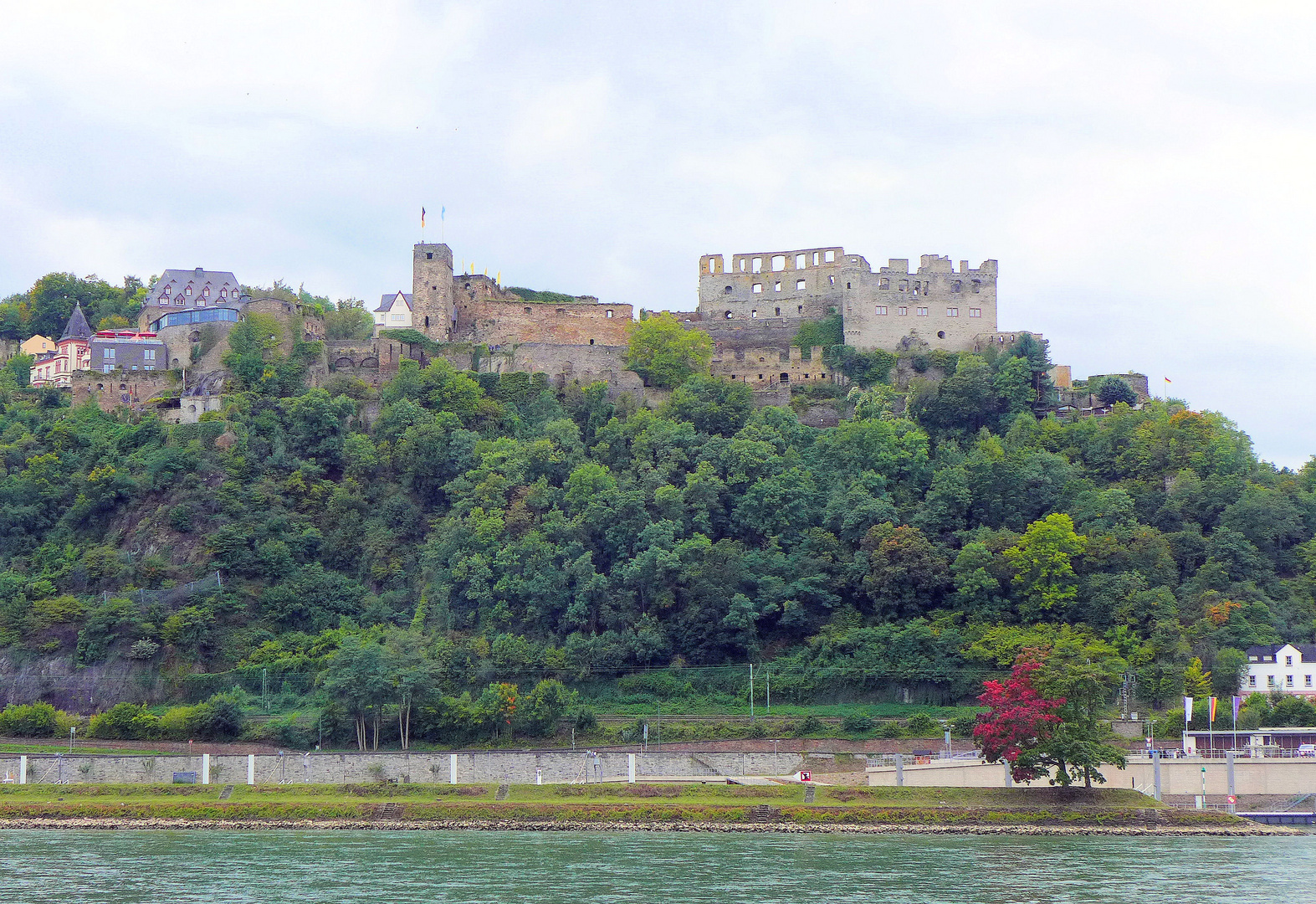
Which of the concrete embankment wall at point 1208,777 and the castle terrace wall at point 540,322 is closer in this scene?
the concrete embankment wall at point 1208,777

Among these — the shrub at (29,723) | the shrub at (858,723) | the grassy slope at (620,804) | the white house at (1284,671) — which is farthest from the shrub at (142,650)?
the white house at (1284,671)

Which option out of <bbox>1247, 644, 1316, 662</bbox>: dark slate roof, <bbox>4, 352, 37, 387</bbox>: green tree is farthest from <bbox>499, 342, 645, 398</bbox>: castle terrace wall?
<bbox>1247, 644, 1316, 662</bbox>: dark slate roof

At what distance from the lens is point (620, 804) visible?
5097 cm

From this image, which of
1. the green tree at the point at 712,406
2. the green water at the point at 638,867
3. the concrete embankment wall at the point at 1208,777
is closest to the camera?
the green water at the point at 638,867

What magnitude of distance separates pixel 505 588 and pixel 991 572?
61.8ft

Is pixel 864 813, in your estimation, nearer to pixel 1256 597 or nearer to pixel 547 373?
pixel 1256 597

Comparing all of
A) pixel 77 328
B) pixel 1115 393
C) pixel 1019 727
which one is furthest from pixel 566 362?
pixel 1019 727

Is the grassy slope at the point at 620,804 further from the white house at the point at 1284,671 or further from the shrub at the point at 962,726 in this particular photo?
the white house at the point at 1284,671

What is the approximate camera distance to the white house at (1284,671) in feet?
198

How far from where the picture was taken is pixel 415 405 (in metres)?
A: 77.1

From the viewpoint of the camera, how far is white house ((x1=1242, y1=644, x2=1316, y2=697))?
60.3 metres

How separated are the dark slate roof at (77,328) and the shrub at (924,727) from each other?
165 feet

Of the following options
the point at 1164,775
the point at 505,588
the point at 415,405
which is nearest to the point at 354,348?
the point at 415,405

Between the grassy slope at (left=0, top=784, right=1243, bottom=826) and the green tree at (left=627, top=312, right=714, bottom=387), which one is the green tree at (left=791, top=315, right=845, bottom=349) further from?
the grassy slope at (left=0, top=784, right=1243, bottom=826)
